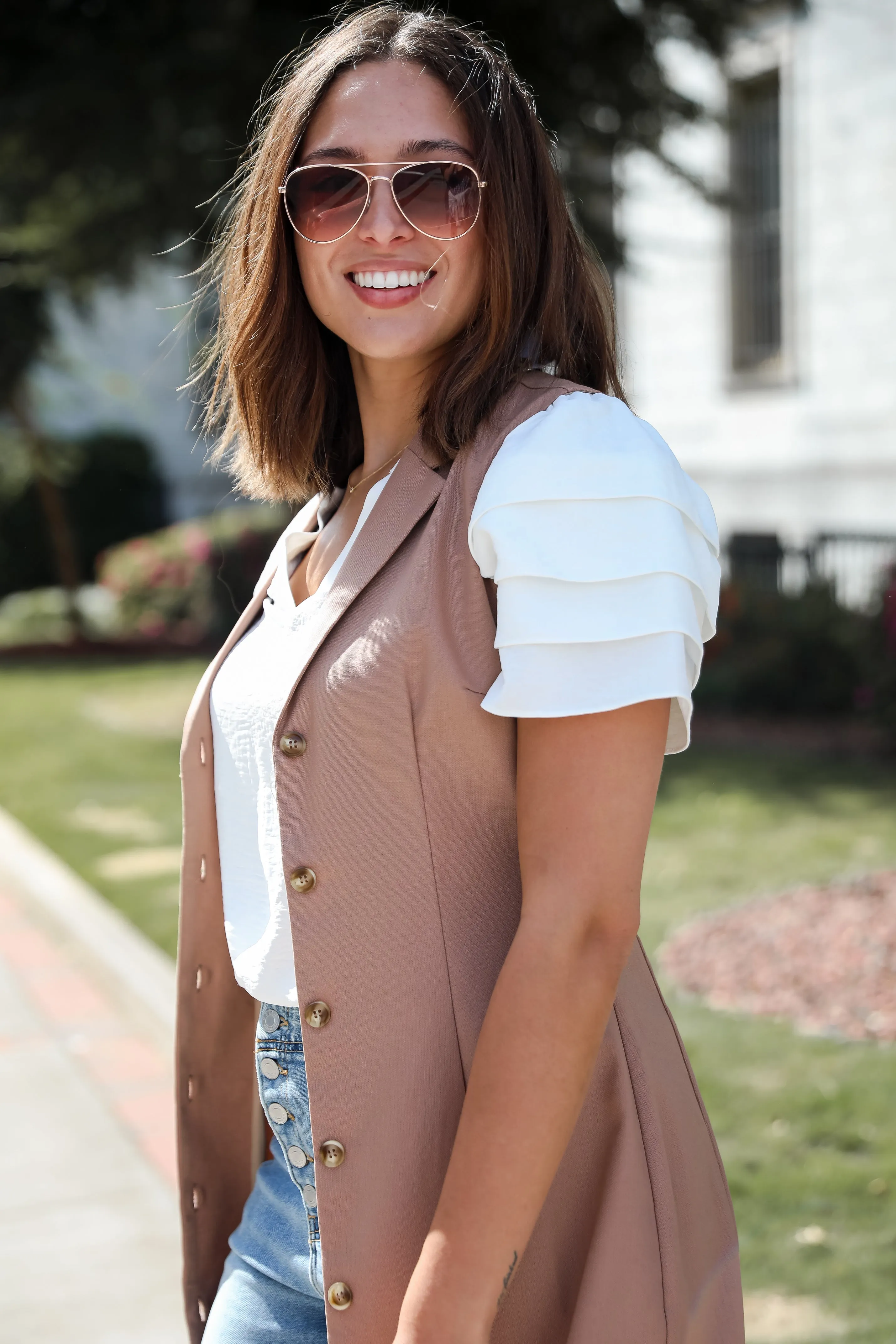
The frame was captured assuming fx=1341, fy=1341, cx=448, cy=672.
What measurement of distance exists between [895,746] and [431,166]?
7200 millimetres

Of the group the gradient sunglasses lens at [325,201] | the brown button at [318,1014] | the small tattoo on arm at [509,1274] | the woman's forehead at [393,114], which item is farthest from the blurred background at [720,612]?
the small tattoo on arm at [509,1274]

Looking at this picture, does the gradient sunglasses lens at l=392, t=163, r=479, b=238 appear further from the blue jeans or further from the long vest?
the blue jeans

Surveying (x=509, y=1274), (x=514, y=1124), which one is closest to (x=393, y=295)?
(x=514, y=1124)

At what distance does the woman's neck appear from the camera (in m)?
1.63

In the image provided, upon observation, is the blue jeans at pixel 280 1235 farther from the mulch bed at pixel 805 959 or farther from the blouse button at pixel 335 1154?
the mulch bed at pixel 805 959

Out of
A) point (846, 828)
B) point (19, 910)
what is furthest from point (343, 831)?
point (846, 828)

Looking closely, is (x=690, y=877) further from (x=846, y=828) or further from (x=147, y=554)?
(x=147, y=554)

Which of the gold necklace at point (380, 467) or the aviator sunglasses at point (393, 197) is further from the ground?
the aviator sunglasses at point (393, 197)

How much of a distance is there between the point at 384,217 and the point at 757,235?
44.1ft

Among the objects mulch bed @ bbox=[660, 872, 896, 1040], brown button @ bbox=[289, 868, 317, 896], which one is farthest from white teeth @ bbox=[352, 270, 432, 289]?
mulch bed @ bbox=[660, 872, 896, 1040]

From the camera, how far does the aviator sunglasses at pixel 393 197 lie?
1507 millimetres

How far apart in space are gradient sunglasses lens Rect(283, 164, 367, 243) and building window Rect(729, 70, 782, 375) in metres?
12.5

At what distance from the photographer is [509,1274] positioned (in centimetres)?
126

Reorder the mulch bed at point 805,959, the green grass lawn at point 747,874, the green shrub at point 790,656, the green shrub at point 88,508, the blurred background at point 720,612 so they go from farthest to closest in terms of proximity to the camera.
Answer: the green shrub at point 88,508
the green shrub at point 790,656
the mulch bed at point 805,959
the blurred background at point 720,612
the green grass lawn at point 747,874
